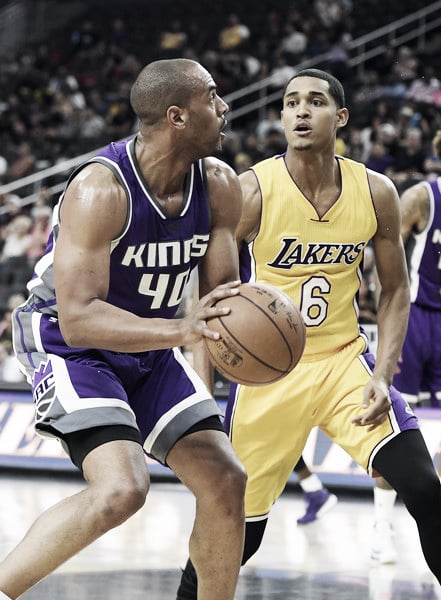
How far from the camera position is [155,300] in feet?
12.4

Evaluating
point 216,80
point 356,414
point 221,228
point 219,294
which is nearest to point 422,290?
point 356,414

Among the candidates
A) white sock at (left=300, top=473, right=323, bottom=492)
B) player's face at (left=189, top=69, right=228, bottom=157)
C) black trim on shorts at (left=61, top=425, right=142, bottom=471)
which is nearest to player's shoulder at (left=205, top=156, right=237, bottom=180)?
player's face at (left=189, top=69, right=228, bottom=157)

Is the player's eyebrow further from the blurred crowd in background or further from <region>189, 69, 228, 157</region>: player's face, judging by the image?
the blurred crowd in background

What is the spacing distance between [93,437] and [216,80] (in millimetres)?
12346

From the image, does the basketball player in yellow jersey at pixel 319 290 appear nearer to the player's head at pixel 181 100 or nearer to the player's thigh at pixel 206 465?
the player's thigh at pixel 206 465

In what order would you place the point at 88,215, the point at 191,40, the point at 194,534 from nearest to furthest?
the point at 88,215 → the point at 194,534 → the point at 191,40

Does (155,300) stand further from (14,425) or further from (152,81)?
(14,425)

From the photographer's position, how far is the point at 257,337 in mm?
3359

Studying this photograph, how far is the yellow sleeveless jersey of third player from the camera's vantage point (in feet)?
14.4

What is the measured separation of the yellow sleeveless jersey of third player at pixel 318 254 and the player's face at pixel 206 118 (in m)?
0.83

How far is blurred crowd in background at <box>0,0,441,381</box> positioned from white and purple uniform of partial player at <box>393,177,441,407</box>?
2542 mm

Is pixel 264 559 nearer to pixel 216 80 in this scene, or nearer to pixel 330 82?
pixel 330 82

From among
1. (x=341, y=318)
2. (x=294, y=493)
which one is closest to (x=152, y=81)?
(x=341, y=318)

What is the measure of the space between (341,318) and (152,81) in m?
1.31
